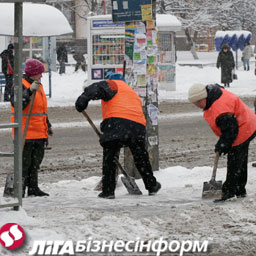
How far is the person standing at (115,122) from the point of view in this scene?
858 centimetres

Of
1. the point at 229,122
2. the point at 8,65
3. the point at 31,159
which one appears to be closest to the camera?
the point at 229,122

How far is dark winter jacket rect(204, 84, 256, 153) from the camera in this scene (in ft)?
27.0

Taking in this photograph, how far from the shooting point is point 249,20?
2251 inches

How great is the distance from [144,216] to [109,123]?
148cm

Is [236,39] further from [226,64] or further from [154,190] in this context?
[154,190]

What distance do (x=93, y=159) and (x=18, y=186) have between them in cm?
517

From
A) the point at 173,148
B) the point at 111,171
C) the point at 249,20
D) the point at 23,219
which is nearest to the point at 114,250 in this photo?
the point at 23,219

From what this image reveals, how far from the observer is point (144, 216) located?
7.57 m

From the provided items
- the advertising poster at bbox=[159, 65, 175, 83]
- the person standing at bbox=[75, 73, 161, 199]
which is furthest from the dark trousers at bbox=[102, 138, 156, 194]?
the advertising poster at bbox=[159, 65, 175, 83]

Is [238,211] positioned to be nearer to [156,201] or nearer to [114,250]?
[156,201]

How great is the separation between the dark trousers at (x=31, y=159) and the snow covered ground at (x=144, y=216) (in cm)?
30

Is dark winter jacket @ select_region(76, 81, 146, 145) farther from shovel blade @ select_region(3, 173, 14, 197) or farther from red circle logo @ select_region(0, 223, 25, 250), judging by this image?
red circle logo @ select_region(0, 223, 25, 250)

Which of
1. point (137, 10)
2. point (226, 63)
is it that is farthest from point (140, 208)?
point (226, 63)

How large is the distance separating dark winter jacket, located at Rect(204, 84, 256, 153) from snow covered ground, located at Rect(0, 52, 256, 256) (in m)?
0.65
